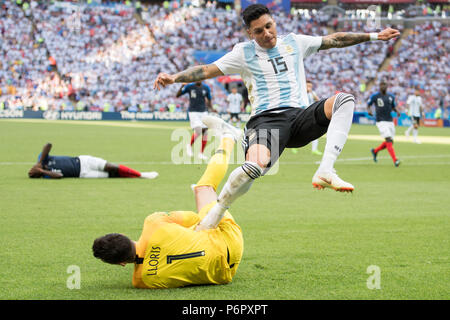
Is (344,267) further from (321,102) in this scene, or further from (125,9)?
(125,9)

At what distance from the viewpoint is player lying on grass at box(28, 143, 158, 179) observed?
41.7ft

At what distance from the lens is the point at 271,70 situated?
6391 millimetres

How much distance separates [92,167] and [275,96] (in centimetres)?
744

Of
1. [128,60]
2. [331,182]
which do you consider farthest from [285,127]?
[128,60]

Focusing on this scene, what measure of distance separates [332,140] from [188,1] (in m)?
46.8

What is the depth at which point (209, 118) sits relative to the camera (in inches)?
327

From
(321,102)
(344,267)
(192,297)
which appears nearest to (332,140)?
(321,102)

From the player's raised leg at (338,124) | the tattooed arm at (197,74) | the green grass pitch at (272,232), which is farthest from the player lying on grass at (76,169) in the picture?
the player's raised leg at (338,124)

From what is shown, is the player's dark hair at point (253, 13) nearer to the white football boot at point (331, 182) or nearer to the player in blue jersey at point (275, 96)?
the player in blue jersey at point (275, 96)

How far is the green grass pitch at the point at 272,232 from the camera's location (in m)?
5.02

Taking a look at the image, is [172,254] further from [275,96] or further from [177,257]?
[275,96]

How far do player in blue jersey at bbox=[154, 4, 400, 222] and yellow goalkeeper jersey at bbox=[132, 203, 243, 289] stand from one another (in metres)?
0.72

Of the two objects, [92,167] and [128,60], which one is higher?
[128,60]

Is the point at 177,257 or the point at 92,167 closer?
the point at 177,257
